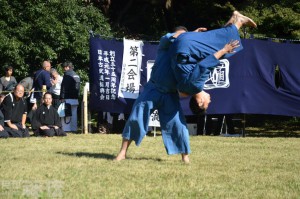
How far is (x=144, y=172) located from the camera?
7082mm

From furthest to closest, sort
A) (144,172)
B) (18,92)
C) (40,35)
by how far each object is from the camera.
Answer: (40,35), (18,92), (144,172)

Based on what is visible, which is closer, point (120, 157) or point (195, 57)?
point (195, 57)

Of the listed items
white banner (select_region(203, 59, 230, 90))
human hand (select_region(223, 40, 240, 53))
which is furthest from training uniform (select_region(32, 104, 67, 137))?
human hand (select_region(223, 40, 240, 53))

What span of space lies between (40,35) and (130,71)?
5401mm

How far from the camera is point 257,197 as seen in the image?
5.76 meters

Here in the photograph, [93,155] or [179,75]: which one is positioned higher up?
[179,75]

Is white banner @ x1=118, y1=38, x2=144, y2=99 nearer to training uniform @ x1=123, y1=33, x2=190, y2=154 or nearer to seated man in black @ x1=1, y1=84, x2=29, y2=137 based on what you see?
seated man in black @ x1=1, y1=84, x2=29, y2=137

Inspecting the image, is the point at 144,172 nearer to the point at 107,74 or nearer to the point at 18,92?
the point at 18,92

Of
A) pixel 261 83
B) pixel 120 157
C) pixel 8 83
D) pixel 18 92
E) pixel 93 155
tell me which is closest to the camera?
pixel 120 157

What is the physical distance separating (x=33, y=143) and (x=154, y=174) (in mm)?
4236

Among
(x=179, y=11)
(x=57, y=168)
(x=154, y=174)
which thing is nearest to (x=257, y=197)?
(x=154, y=174)

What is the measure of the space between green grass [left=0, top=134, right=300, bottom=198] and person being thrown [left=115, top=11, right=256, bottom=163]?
0.37 meters

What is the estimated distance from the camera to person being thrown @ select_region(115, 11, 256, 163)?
7.50m

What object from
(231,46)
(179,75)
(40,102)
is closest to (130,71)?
(40,102)
